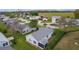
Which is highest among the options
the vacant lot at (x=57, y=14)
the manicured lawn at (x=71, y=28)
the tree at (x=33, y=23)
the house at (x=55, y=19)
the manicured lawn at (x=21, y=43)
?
the vacant lot at (x=57, y=14)

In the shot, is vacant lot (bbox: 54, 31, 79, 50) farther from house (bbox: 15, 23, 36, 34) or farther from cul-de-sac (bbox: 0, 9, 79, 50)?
house (bbox: 15, 23, 36, 34)

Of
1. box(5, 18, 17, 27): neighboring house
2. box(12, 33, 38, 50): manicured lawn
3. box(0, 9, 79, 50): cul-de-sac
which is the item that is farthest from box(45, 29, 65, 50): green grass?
box(5, 18, 17, 27): neighboring house

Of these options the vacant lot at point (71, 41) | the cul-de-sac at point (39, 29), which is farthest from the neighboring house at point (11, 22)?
the vacant lot at point (71, 41)

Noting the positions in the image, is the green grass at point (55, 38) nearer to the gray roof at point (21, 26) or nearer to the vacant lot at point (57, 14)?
the vacant lot at point (57, 14)

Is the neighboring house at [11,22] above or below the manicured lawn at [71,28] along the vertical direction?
above

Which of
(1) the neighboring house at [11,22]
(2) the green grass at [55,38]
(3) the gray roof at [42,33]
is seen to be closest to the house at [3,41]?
(1) the neighboring house at [11,22]
